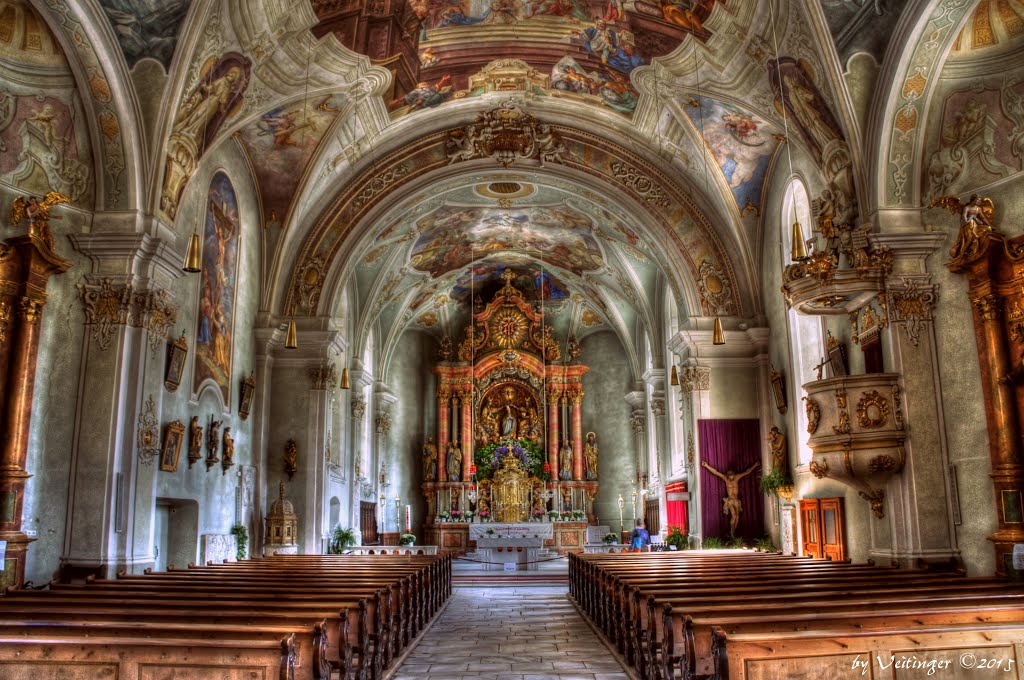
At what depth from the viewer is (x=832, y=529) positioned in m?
13.5

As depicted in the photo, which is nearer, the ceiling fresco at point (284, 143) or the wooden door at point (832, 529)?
the wooden door at point (832, 529)

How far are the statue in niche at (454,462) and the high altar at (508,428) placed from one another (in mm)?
35

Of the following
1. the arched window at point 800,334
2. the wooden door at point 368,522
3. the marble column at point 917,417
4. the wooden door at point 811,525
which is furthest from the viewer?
the wooden door at point 368,522

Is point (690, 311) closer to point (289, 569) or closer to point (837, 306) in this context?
point (837, 306)

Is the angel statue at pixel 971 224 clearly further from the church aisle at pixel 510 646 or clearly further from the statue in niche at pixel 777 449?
the church aisle at pixel 510 646

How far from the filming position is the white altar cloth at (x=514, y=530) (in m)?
24.9

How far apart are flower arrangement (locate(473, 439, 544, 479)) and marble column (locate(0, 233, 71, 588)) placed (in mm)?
20089

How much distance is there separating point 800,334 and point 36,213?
12.3 meters

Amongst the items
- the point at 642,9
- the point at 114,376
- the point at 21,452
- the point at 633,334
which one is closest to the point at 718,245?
the point at 642,9

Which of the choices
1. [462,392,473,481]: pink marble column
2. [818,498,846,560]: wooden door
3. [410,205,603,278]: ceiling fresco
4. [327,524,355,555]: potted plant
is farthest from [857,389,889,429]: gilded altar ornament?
[462,392,473,481]: pink marble column

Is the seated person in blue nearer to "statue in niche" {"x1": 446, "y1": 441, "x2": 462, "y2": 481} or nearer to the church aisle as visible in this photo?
"statue in niche" {"x1": 446, "y1": 441, "x2": 462, "y2": 481}

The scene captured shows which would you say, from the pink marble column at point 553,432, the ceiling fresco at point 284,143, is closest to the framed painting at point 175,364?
the ceiling fresco at point 284,143

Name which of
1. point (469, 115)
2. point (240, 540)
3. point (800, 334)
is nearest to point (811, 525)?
point (800, 334)

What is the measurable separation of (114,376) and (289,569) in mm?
3449
